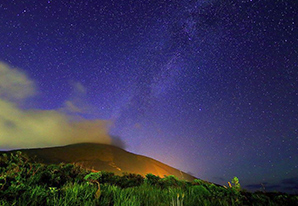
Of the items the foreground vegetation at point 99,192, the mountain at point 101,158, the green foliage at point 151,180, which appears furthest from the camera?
the mountain at point 101,158

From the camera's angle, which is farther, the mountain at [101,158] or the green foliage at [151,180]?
the mountain at [101,158]

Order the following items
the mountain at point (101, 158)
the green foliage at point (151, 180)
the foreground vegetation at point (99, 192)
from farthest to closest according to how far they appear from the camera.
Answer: the mountain at point (101, 158) → the green foliage at point (151, 180) → the foreground vegetation at point (99, 192)

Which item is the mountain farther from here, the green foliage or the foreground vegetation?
the foreground vegetation

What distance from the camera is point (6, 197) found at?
217cm

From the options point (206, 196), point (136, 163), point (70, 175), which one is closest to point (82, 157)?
point (136, 163)

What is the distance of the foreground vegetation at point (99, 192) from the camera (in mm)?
2240

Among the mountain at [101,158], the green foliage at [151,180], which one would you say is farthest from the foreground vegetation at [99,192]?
the mountain at [101,158]

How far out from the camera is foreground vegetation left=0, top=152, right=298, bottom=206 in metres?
2.24

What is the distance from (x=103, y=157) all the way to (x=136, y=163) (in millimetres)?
10017

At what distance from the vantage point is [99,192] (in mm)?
2395

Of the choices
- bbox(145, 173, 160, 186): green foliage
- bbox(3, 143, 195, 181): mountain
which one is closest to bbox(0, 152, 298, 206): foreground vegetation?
bbox(145, 173, 160, 186): green foliage

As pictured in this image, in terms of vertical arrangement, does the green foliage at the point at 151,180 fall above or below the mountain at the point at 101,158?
below

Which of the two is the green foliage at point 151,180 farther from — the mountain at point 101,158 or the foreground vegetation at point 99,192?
the mountain at point 101,158

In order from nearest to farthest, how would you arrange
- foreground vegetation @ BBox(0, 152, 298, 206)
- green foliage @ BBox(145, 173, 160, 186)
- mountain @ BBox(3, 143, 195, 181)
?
1. foreground vegetation @ BBox(0, 152, 298, 206)
2. green foliage @ BBox(145, 173, 160, 186)
3. mountain @ BBox(3, 143, 195, 181)
